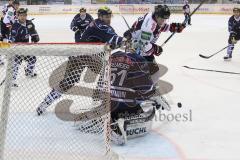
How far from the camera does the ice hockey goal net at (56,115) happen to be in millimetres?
2803

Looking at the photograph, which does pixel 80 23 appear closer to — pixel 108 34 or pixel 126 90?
pixel 108 34

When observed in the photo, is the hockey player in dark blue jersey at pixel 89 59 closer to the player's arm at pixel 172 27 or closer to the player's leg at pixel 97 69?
the player's leg at pixel 97 69

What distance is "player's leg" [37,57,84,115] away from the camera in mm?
3549

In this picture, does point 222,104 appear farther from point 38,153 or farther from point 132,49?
point 38,153

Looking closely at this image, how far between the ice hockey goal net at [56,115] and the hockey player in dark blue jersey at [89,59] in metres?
0.03

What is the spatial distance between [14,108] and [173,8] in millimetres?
16354

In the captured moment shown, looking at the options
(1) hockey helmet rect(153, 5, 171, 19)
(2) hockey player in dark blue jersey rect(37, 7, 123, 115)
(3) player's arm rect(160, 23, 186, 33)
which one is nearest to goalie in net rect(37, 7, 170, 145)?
(2) hockey player in dark blue jersey rect(37, 7, 123, 115)

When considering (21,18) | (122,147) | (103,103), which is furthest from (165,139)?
(21,18)

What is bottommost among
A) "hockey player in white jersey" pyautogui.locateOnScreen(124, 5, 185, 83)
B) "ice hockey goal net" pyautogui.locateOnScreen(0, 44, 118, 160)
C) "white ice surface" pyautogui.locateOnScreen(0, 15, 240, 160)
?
"white ice surface" pyautogui.locateOnScreen(0, 15, 240, 160)

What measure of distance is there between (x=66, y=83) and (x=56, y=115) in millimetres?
508

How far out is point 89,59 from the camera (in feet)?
10.9

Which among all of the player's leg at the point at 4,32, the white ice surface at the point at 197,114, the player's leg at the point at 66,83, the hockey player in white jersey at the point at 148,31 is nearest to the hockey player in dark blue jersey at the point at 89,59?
the player's leg at the point at 66,83

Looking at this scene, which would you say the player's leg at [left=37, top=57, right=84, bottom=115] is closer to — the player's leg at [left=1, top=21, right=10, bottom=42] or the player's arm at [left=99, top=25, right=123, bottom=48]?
the player's arm at [left=99, top=25, right=123, bottom=48]

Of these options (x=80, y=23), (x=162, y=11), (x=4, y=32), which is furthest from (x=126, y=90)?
(x=4, y=32)
